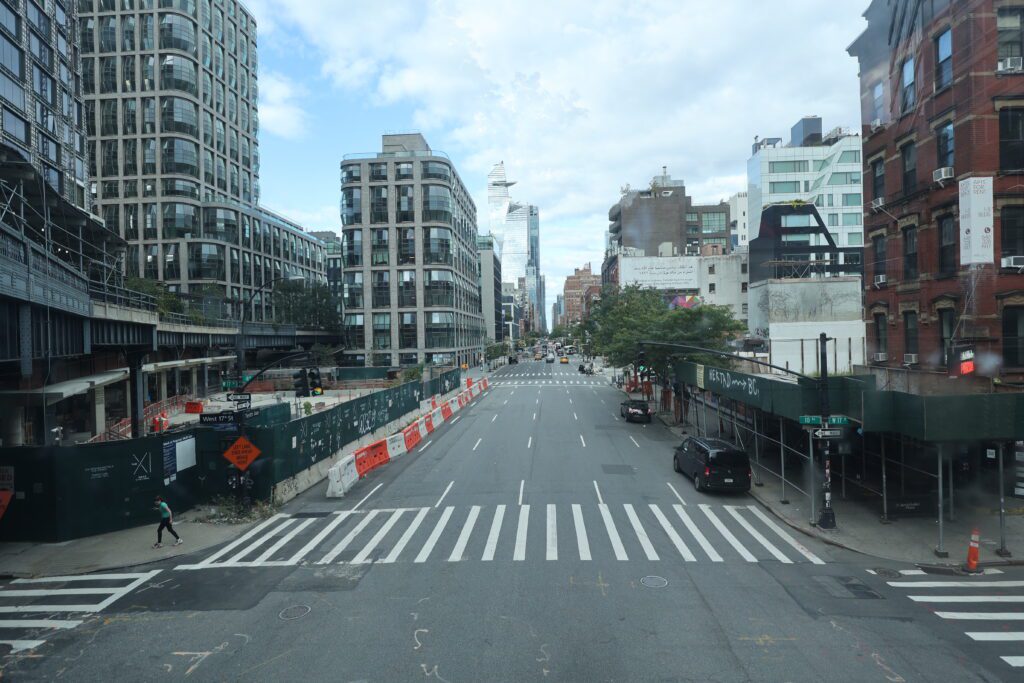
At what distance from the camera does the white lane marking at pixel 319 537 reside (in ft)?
50.3

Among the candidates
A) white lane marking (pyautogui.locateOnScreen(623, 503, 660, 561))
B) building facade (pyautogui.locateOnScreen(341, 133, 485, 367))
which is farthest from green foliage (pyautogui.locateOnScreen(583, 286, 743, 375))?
building facade (pyautogui.locateOnScreen(341, 133, 485, 367))

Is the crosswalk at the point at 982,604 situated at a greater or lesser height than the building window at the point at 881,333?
lesser

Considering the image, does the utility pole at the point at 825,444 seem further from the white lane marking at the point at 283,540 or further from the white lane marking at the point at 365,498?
the white lane marking at the point at 283,540

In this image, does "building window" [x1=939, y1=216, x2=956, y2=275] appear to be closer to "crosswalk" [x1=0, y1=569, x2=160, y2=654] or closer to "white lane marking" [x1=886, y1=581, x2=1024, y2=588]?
"white lane marking" [x1=886, y1=581, x2=1024, y2=588]

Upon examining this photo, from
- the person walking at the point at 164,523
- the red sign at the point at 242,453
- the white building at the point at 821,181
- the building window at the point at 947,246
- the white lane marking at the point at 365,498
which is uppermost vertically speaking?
the white building at the point at 821,181

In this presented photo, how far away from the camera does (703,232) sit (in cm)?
11812

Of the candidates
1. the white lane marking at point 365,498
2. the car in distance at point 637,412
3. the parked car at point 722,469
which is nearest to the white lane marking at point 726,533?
the parked car at point 722,469

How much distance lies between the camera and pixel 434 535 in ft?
55.3

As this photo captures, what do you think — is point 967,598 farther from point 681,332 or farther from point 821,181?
point 821,181

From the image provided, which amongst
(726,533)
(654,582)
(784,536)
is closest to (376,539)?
(654,582)

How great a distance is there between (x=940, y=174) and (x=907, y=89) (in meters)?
4.33

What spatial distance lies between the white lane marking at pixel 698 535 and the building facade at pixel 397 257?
68.7 m

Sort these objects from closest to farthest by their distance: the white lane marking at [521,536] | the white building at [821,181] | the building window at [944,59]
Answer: the white lane marking at [521,536] → the building window at [944,59] → the white building at [821,181]

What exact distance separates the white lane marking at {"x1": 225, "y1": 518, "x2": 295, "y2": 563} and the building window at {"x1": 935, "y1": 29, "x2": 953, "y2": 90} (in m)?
25.0
